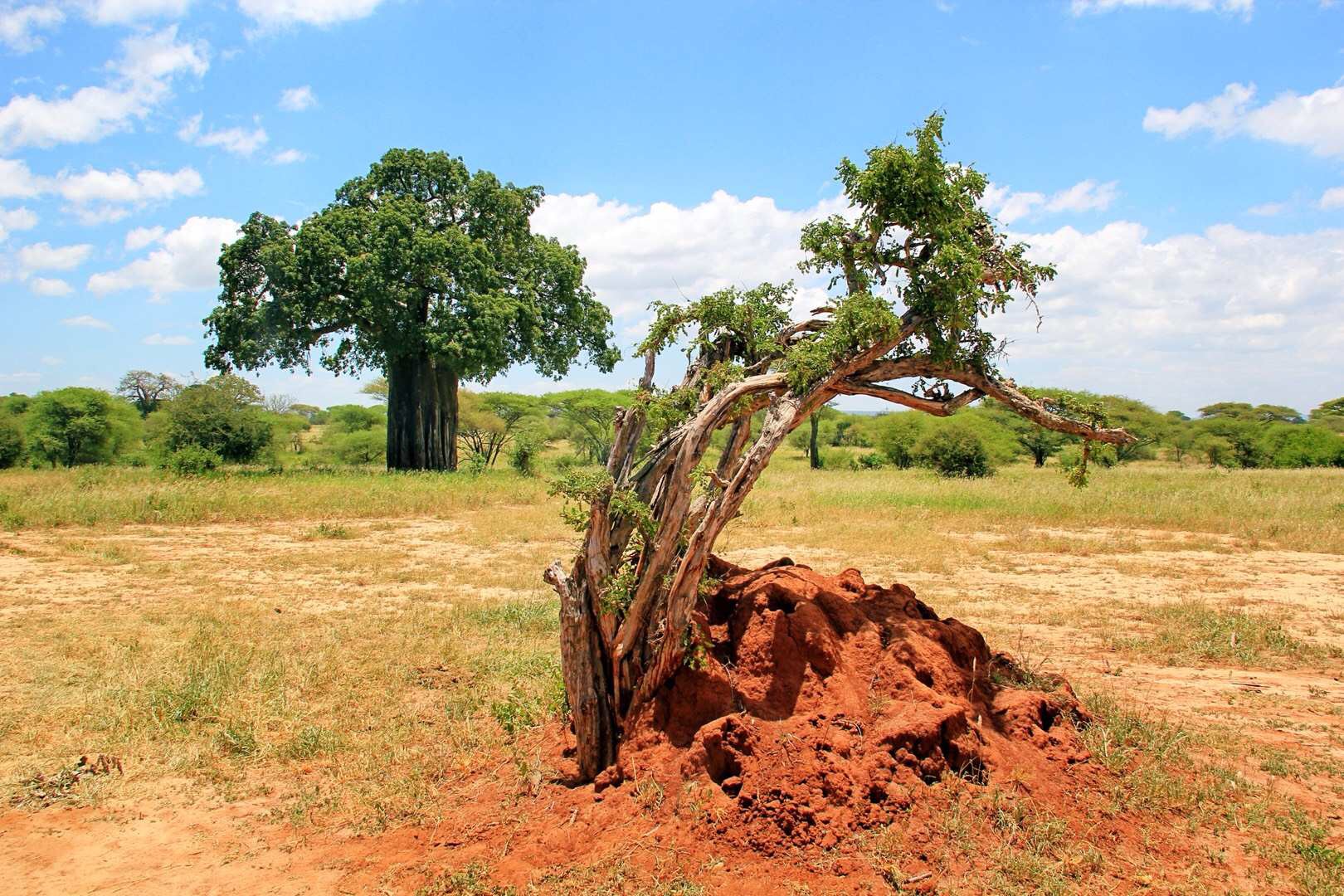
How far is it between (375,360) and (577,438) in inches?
542

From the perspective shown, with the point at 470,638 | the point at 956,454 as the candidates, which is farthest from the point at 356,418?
the point at 470,638

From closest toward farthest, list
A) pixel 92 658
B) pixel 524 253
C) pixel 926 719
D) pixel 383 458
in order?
pixel 926 719 < pixel 92 658 < pixel 524 253 < pixel 383 458

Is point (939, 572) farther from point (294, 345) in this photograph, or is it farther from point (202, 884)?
point (294, 345)

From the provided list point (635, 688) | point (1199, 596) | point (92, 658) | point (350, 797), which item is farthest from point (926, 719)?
point (1199, 596)

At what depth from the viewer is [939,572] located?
11.0 m

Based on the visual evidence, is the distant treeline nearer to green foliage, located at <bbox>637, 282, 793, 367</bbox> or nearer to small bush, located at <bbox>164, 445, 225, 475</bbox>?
small bush, located at <bbox>164, 445, 225, 475</bbox>

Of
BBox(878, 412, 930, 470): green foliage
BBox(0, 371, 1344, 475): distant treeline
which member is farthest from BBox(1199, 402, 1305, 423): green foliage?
BBox(878, 412, 930, 470): green foliage

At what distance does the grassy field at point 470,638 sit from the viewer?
4531 mm

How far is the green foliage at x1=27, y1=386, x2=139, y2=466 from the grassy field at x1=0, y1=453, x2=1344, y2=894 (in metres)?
13.3

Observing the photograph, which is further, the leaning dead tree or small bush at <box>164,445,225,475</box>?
small bush at <box>164,445,225,475</box>

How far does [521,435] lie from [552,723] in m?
24.7

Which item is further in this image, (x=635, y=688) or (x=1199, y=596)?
(x=1199, y=596)

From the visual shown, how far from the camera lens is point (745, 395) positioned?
14.9ft

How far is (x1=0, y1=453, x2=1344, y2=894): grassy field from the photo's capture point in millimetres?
4531
